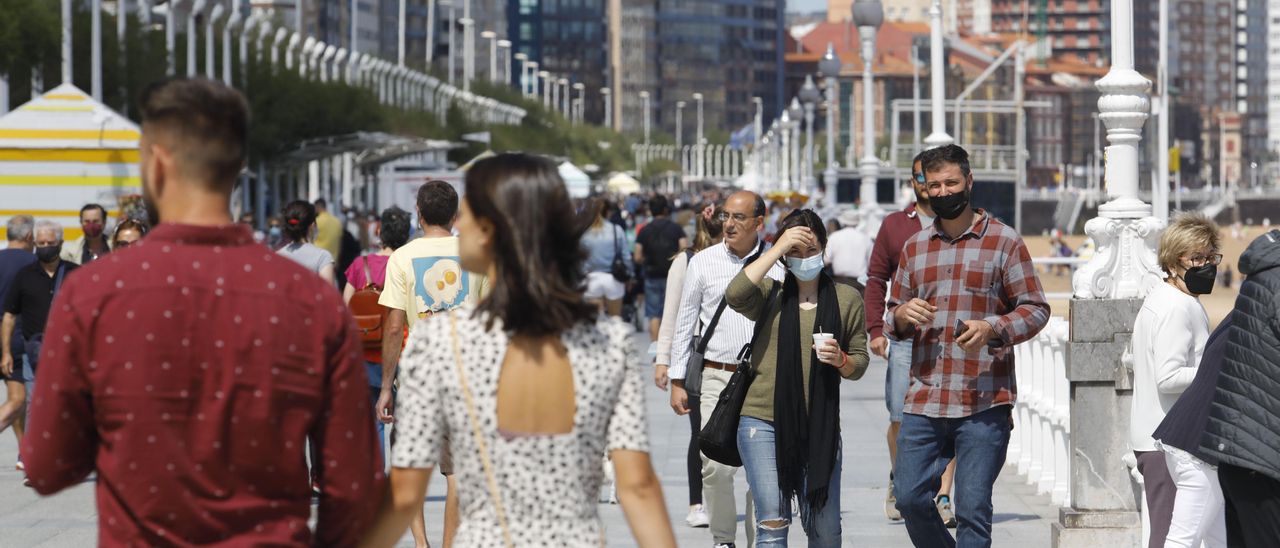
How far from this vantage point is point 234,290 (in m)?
3.58

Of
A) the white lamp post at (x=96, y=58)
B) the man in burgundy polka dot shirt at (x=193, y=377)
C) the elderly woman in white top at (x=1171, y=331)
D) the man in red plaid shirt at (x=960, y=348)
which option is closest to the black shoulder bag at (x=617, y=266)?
the man in red plaid shirt at (x=960, y=348)

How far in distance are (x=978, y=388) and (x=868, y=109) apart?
81.9ft

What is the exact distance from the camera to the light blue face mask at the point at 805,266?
7117 millimetres

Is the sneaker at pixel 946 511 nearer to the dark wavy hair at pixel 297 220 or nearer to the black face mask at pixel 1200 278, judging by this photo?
the black face mask at pixel 1200 278

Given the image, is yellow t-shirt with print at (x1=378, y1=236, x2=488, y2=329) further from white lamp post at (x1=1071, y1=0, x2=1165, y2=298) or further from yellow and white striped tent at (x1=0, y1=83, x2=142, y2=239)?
yellow and white striped tent at (x1=0, y1=83, x2=142, y2=239)

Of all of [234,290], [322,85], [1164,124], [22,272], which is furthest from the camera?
[322,85]

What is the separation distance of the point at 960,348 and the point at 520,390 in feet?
11.6

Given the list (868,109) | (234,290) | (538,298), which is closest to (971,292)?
(538,298)

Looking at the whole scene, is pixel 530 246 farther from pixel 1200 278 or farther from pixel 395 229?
pixel 395 229

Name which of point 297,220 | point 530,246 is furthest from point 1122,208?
point 530,246

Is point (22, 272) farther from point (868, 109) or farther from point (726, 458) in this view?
point (868, 109)

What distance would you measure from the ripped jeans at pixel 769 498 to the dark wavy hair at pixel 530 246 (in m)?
3.35

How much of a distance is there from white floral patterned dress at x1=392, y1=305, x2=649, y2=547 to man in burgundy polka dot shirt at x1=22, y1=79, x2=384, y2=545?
0.75ft

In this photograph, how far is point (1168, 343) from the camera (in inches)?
274
